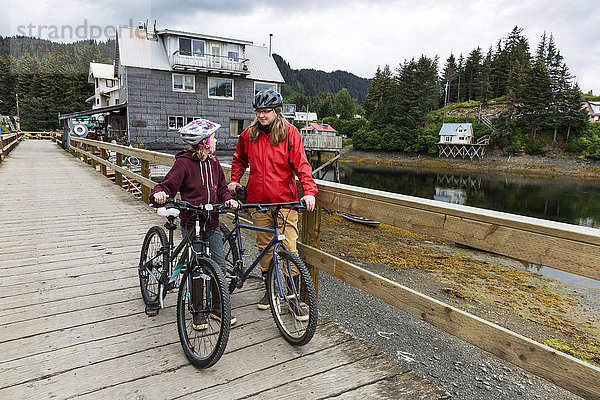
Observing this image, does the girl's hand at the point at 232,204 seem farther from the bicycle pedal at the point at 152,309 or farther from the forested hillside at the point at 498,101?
the forested hillside at the point at 498,101

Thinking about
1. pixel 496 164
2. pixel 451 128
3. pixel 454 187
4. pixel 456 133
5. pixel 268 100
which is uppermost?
pixel 451 128

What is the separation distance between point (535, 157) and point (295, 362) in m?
49.9

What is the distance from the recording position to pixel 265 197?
10.2 ft

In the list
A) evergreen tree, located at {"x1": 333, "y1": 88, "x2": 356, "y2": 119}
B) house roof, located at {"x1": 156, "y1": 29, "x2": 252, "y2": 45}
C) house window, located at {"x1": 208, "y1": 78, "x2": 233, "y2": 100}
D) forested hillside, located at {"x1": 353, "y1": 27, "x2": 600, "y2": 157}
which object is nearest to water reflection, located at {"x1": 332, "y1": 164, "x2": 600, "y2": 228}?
forested hillside, located at {"x1": 353, "y1": 27, "x2": 600, "y2": 157}

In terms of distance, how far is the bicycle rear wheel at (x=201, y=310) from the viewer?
2.43m

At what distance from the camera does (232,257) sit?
3328 mm

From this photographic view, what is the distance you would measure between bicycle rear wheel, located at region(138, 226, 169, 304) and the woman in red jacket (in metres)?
0.78

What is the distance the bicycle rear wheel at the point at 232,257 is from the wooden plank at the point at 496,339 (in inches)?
37.6

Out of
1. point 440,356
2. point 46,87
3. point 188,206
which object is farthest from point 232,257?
point 46,87

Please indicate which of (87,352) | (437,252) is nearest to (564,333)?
(437,252)

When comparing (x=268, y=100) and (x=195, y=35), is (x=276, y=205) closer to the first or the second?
(x=268, y=100)

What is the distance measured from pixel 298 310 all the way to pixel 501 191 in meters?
34.5

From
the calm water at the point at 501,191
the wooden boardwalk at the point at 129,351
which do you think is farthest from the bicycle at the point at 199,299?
the calm water at the point at 501,191

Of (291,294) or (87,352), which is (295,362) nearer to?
(291,294)
